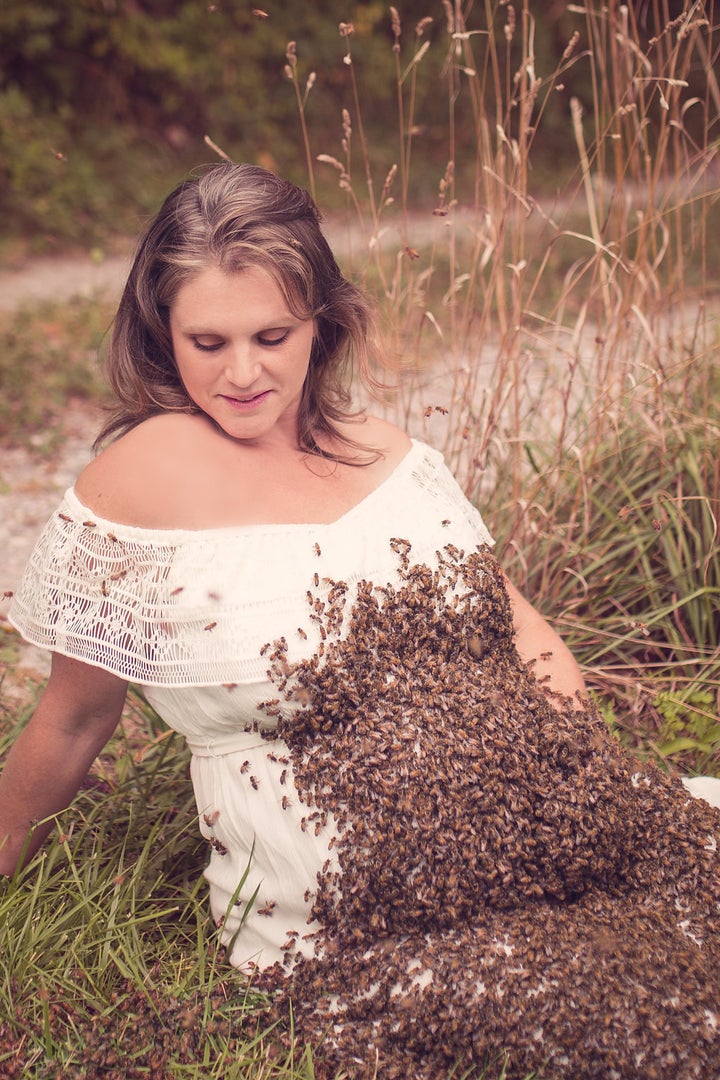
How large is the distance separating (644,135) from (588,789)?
1908mm

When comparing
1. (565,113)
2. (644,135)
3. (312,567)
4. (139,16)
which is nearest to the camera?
(312,567)

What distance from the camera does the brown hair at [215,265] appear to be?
1863 mm

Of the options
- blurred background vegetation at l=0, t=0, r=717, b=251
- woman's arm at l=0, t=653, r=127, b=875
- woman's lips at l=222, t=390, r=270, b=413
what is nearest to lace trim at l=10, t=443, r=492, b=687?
woman's arm at l=0, t=653, r=127, b=875

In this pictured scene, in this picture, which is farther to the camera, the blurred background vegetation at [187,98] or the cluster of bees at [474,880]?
the blurred background vegetation at [187,98]

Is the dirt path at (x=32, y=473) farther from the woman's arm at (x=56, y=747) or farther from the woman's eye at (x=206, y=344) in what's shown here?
the woman's arm at (x=56, y=747)

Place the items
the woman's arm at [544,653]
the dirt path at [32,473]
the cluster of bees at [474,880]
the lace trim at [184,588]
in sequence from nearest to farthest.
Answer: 1. the cluster of bees at [474,880]
2. the lace trim at [184,588]
3. the woman's arm at [544,653]
4. the dirt path at [32,473]

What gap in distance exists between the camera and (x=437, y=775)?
1.82 m

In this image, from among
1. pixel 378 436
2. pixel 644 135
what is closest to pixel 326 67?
pixel 644 135

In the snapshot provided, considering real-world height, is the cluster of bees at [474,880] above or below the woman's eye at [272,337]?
below

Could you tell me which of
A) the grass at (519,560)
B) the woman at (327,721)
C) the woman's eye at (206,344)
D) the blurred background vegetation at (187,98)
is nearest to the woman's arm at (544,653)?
the woman at (327,721)

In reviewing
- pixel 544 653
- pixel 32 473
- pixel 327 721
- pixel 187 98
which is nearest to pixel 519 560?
pixel 544 653

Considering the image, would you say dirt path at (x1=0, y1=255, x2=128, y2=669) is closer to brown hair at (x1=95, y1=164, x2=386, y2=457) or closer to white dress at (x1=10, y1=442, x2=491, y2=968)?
brown hair at (x1=95, y1=164, x2=386, y2=457)

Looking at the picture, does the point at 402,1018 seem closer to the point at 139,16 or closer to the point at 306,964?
the point at 306,964

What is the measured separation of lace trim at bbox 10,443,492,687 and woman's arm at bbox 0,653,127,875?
11 cm
